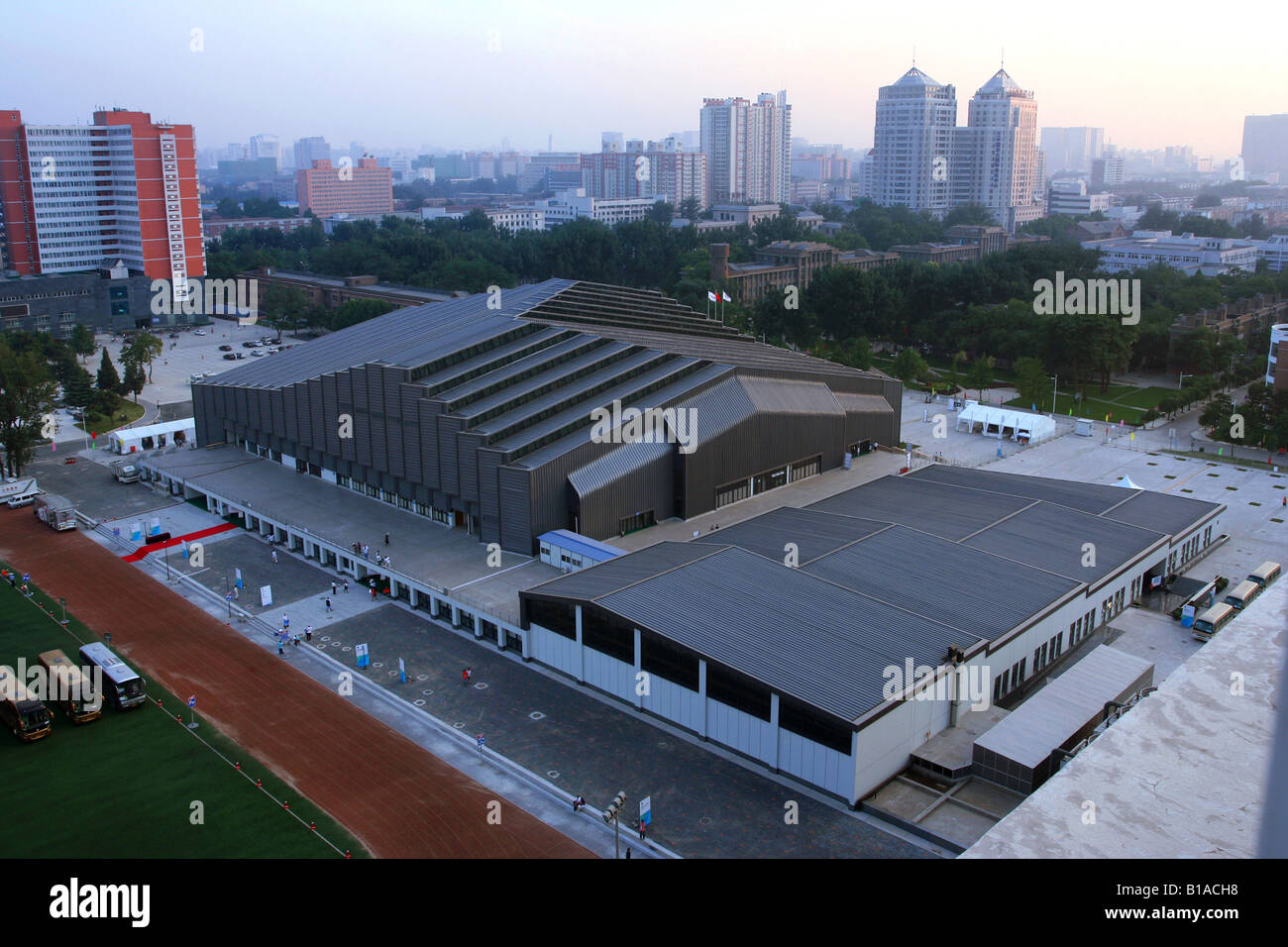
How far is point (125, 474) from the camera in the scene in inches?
2239

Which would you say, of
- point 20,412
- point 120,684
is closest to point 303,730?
point 120,684

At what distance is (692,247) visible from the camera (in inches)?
5044

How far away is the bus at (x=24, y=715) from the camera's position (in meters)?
30.1

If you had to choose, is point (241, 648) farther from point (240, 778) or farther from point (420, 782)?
point (420, 782)

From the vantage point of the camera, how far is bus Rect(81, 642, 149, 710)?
31.9 metres

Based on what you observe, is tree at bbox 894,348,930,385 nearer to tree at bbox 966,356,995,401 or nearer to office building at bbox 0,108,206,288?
tree at bbox 966,356,995,401

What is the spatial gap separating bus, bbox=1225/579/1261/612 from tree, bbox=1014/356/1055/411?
33610mm

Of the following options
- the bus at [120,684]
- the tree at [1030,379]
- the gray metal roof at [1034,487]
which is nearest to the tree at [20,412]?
the bus at [120,684]

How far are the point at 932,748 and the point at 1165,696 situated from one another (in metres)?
10.9

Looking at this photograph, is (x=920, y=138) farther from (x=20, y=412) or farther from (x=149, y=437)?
(x=20, y=412)

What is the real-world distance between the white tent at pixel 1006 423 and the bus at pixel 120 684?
51918mm

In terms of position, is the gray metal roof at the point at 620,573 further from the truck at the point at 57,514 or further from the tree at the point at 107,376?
the tree at the point at 107,376

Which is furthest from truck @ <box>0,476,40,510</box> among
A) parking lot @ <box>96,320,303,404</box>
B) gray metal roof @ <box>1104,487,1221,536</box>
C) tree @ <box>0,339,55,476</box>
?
gray metal roof @ <box>1104,487,1221,536</box>
